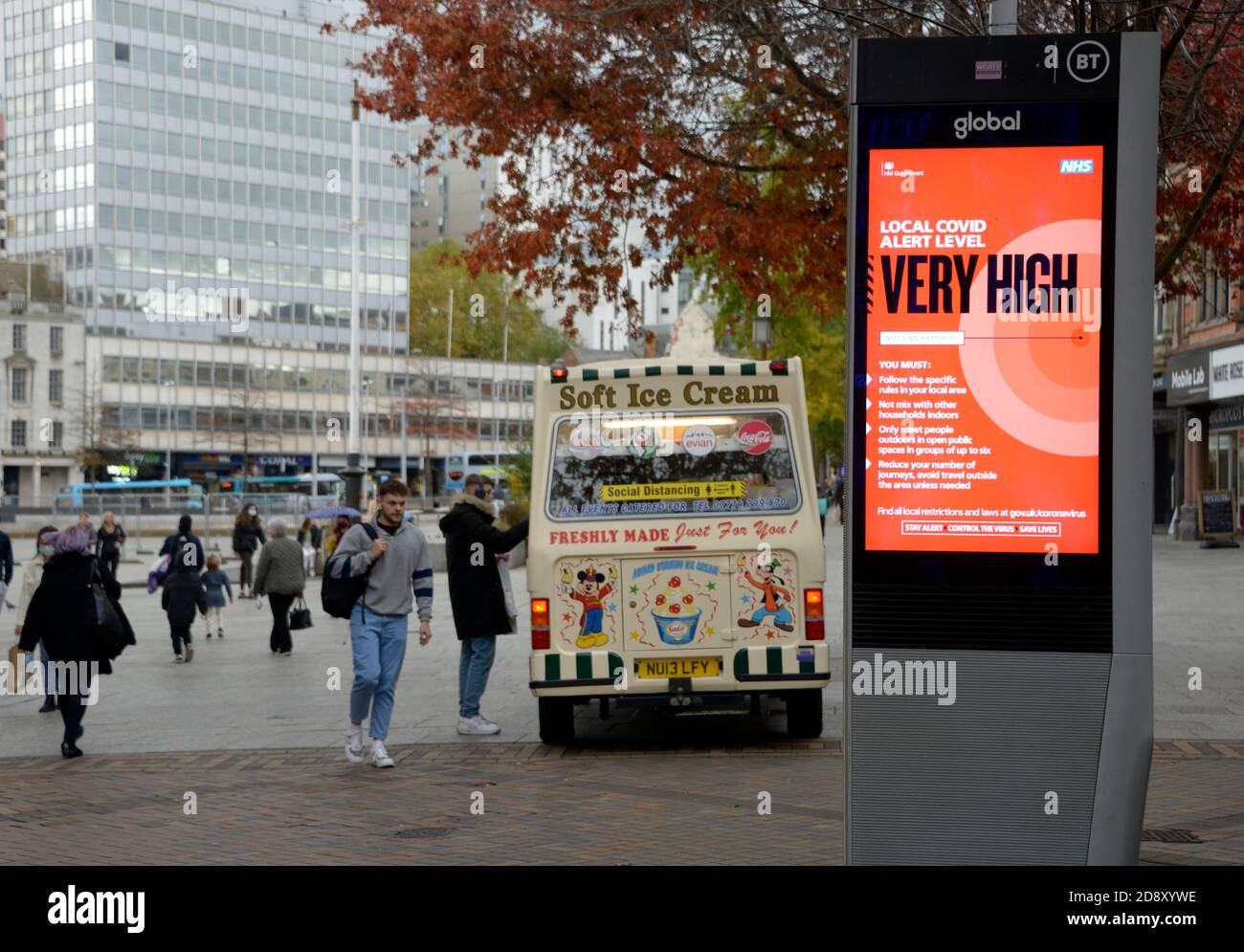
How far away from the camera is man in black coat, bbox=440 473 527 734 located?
41.0 ft

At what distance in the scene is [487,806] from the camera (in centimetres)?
945

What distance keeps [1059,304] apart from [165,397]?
3833 inches

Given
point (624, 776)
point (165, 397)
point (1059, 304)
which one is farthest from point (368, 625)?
point (165, 397)

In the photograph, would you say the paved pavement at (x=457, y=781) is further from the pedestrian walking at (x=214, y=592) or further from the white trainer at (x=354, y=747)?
the pedestrian walking at (x=214, y=592)

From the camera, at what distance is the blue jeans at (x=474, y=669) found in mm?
12508

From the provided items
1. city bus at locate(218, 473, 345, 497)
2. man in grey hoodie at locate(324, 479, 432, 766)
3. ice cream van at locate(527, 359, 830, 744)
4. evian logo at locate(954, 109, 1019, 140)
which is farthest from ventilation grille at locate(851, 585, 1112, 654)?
city bus at locate(218, 473, 345, 497)

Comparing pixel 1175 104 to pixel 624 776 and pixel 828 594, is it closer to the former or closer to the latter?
pixel 624 776

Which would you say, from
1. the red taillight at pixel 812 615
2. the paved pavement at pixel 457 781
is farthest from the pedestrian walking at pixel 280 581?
the red taillight at pixel 812 615

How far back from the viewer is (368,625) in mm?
11312

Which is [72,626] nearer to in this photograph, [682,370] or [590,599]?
[590,599]

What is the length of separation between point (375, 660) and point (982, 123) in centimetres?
667
